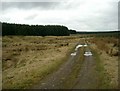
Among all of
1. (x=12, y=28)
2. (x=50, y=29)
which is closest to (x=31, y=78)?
(x=12, y=28)

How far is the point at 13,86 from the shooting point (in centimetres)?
1549

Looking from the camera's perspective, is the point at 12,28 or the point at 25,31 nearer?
the point at 12,28

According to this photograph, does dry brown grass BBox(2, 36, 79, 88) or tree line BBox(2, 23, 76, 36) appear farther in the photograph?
tree line BBox(2, 23, 76, 36)

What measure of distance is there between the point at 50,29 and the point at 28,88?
18438cm

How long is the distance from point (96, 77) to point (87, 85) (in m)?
2.81

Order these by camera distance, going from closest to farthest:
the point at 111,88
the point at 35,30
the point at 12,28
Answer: the point at 111,88 < the point at 12,28 < the point at 35,30

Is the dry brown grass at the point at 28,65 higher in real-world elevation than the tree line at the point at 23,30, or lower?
lower

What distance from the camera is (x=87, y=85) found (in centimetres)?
1538

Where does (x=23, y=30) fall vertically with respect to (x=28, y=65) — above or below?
above

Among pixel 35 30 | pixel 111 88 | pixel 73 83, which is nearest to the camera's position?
pixel 111 88

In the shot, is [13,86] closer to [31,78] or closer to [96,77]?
[31,78]

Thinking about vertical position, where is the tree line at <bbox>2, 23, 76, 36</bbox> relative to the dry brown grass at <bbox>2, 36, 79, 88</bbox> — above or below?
above

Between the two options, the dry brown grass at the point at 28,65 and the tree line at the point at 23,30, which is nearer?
the dry brown grass at the point at 28,65

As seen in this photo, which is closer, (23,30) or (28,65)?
(28,65)
